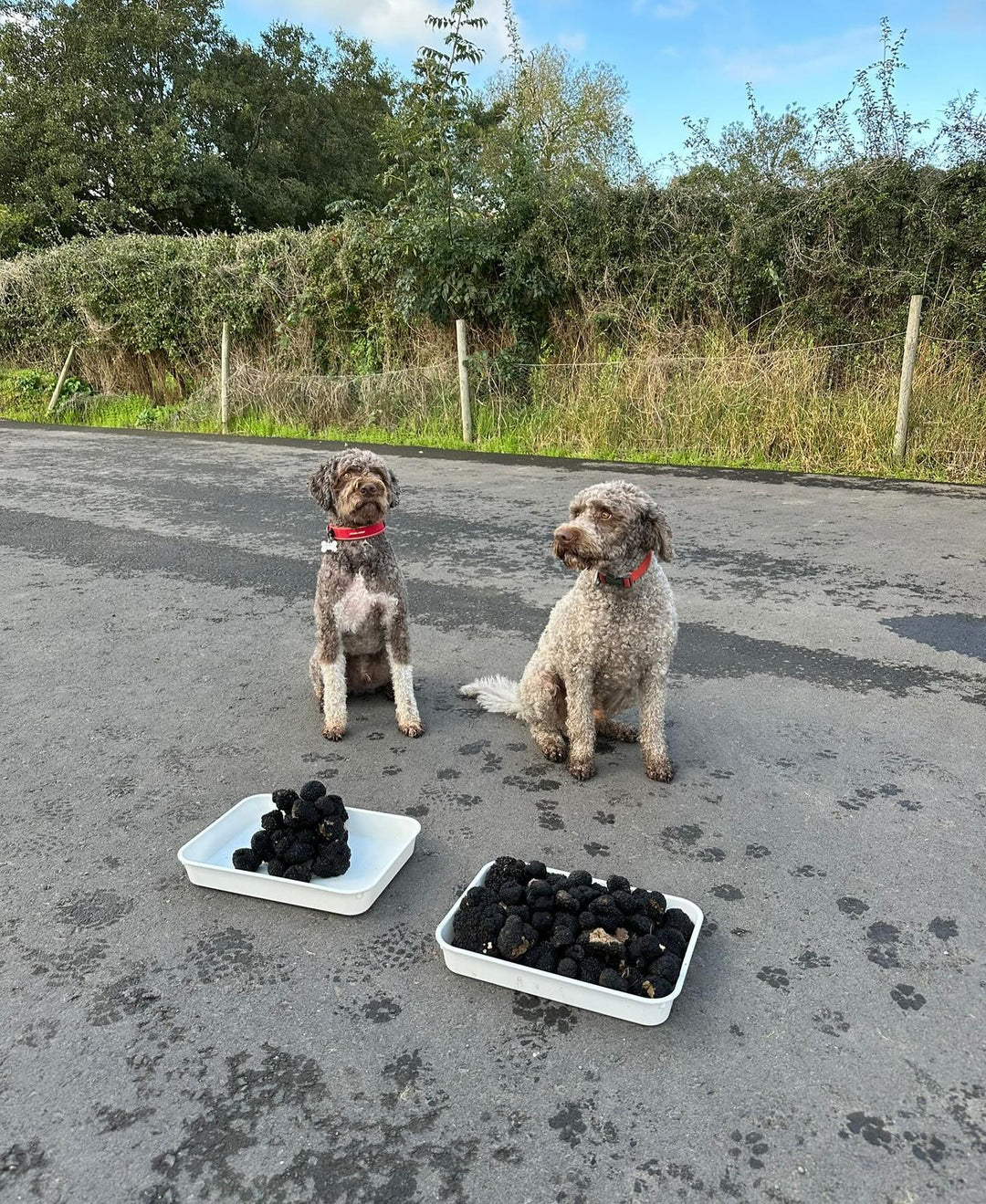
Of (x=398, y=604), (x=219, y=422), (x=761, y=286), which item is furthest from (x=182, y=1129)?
(x=219, y=422)

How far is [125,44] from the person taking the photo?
94.6ft

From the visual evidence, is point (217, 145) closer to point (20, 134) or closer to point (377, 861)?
point (20, 134)

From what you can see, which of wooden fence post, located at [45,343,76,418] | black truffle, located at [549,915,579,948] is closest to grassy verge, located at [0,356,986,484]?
wooden fence post, located at [45,343,76,418]

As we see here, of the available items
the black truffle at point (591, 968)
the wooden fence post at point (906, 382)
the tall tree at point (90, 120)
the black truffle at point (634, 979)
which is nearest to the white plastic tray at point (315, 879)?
the black truffle at point (591, 968)

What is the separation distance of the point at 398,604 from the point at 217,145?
106ft

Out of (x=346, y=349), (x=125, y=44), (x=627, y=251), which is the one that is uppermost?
(x=125, y=44)

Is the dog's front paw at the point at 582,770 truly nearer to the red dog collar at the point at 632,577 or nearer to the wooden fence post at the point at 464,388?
the red dog collar at the point at 632,577

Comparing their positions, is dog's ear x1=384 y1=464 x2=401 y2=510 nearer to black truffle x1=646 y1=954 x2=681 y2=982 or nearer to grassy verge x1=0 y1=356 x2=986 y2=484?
black truffle x1=646 y1=954 x2=681 y2=982

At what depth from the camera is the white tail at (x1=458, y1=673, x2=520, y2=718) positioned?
13.4 feet

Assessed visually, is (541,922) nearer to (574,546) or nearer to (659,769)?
(659,769)

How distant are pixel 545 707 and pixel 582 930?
143 centimetres

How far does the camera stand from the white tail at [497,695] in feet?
13.4

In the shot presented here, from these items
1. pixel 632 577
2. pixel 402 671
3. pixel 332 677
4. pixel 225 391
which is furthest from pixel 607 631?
pixel 225 391

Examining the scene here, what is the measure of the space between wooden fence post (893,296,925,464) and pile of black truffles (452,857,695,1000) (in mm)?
8868
